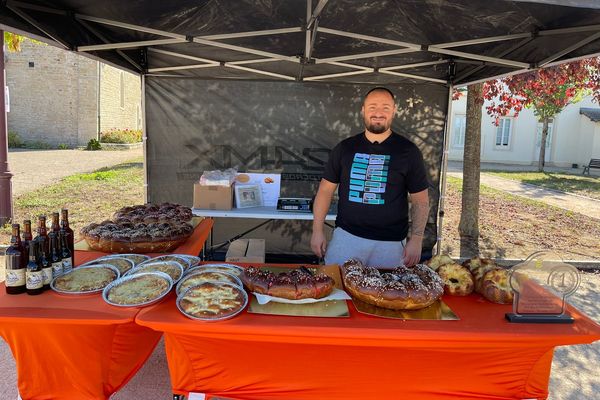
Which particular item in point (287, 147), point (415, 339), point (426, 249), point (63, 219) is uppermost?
point (287, 147)

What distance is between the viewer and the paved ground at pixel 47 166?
11.4 meters

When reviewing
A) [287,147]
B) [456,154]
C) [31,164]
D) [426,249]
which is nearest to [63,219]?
[287,147]

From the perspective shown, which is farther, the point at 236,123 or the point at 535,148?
the point at 535,148

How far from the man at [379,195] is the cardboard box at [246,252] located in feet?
5.37

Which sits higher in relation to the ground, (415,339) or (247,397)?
(415,339)

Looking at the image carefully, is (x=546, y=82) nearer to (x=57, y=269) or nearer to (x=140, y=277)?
(x=140, y=277)

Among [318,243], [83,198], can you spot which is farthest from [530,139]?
[318,243]

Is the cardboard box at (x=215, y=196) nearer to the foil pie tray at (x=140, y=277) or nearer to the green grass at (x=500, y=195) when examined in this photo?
the foil pie tray at (x=140, y=277)

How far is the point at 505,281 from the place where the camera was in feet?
6.82

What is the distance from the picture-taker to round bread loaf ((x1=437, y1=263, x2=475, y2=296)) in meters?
2.12

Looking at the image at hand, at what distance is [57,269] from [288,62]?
3.68 m

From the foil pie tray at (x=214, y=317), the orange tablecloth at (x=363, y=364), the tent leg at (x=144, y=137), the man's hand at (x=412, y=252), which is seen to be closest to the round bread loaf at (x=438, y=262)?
the orange tablecloth at (x=363, y=364)

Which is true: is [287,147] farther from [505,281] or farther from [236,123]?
[505,281]

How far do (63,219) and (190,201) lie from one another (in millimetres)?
3171
